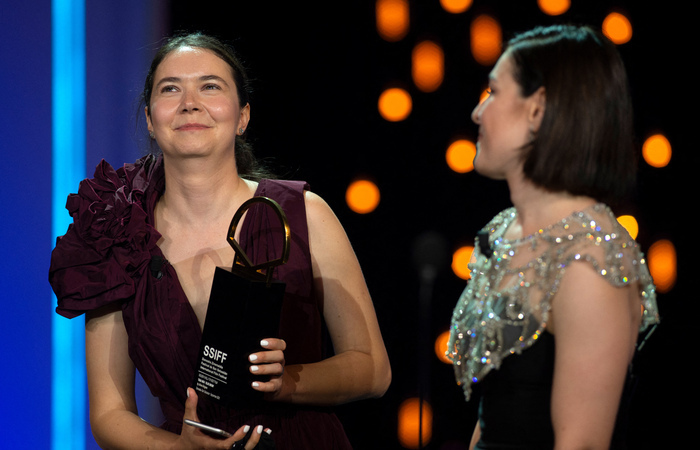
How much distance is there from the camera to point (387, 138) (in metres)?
2.62

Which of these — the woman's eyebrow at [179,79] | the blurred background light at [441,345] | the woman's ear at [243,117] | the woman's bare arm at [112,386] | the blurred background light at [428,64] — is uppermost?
the blurred background light at [428,64]

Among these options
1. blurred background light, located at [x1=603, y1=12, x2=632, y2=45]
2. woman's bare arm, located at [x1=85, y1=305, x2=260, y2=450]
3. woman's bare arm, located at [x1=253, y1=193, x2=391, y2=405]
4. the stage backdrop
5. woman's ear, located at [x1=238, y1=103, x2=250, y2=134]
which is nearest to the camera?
woman's bare arm, located at [x1=85, y1=305, x2=260, y2=450]

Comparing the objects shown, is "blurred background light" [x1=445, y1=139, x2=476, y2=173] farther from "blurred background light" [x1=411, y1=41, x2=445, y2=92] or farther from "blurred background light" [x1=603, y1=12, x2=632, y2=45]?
"blurred background light" [x1=603, y1=12, x2=632, y2=45]

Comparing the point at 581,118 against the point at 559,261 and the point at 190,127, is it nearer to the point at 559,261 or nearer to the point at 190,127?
the point at 559,261

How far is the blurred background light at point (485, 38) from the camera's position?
256 centimetres

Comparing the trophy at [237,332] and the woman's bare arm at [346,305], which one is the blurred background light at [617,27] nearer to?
the woman's bare arm at [346,305]

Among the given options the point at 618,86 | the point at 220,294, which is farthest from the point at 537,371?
the point at 220,294

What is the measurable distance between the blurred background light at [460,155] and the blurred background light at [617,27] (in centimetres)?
60

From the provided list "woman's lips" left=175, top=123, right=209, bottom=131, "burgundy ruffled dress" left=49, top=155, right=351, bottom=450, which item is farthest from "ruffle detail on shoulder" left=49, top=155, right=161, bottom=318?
"woman's lips" left=175, top=123, right=209, bottom=131

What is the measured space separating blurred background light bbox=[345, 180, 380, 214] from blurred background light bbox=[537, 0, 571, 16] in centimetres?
86

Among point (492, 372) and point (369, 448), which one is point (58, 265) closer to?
point (492, 372)

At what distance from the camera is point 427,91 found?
8.55 ft

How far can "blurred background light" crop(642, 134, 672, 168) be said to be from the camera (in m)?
2.50

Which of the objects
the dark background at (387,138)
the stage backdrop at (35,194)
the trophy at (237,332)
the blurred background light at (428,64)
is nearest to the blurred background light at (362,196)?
the dark background at (387,138)
